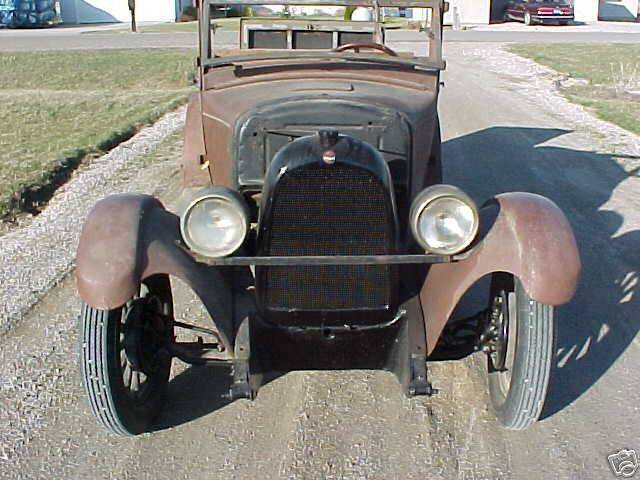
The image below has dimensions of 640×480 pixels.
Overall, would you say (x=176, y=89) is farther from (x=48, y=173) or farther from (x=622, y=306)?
(x=622, y=306)

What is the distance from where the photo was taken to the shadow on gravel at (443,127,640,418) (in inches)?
157

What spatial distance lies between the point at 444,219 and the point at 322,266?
0.50 metres

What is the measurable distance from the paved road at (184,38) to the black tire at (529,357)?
1776 cm

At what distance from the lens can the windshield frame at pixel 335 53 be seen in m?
4.31

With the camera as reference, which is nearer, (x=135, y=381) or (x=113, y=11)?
(x=135, y=381)

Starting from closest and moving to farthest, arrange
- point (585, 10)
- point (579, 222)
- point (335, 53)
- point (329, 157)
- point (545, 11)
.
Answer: point (329, 157) → point (335, 53) → point (579, 222) → point (545, 11) → point (585, 10)

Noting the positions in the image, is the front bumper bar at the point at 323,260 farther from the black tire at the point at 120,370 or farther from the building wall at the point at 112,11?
the building wall at the point at 112,11

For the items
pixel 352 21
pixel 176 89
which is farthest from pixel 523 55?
pixel 352 21

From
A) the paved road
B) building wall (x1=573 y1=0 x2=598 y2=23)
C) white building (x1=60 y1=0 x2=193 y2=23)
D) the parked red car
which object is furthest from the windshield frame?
building wall (x1=573 y1=0 x2=598 y2=23)

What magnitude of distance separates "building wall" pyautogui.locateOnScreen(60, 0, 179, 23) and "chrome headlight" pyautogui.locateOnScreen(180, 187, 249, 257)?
109 feet

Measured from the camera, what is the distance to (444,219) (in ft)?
9.84

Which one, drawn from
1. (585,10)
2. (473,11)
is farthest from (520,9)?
(585,10)

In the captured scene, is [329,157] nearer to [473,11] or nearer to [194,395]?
[194,395]

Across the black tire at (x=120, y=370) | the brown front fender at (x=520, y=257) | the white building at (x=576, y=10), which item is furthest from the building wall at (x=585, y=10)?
the black tire at (x=120, y=370)
